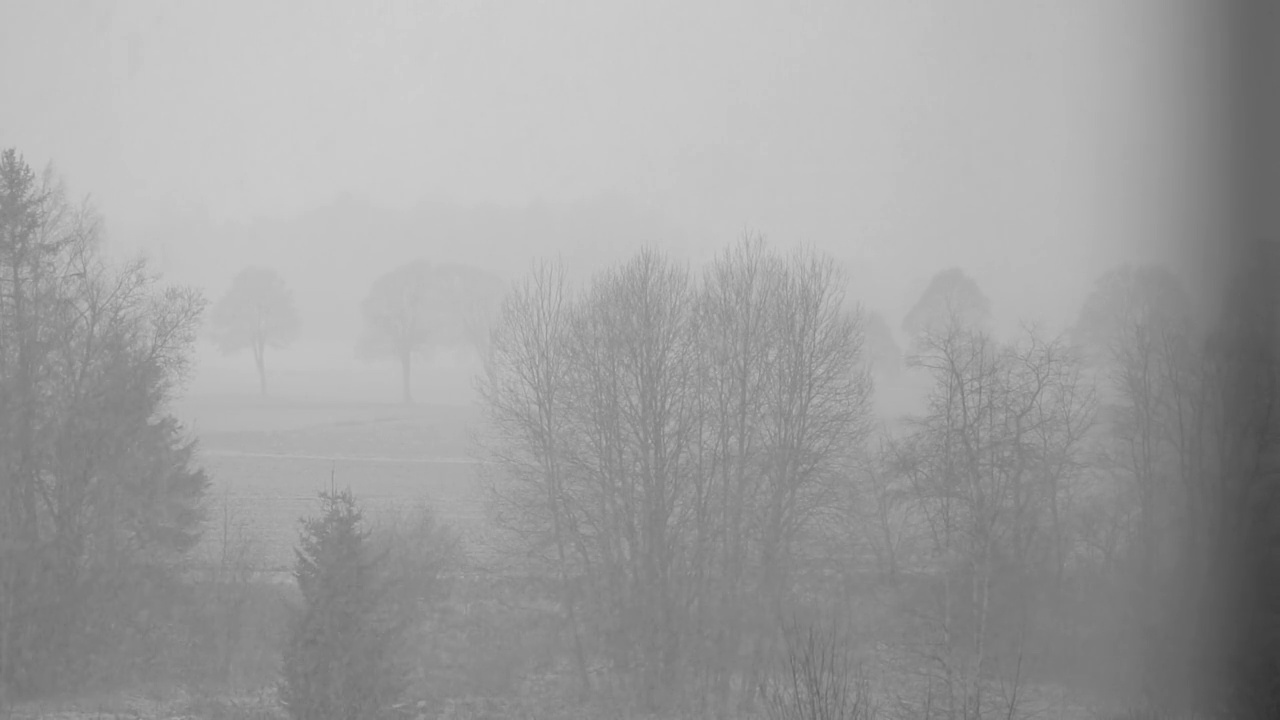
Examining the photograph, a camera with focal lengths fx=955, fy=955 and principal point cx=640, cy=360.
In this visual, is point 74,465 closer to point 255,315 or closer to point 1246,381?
point 1246,381

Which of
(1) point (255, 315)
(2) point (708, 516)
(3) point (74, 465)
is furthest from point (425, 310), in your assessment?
(3) point (74, 465)

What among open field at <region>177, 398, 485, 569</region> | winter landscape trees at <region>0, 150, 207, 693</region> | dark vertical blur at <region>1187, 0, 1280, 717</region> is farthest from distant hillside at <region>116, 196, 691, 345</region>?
winter landscape trees at <region>0, 150, 207, 693</region>

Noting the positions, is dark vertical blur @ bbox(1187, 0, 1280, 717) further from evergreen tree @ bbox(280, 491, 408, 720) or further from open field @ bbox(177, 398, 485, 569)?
open field @ bbox(177, 398, 485, 569)

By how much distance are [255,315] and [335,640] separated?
59840 millimetres

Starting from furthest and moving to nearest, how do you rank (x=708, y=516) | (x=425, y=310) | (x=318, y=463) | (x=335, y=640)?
1. (x=425, y=310)
2. (x=318, y=463)
3. (x=708, y=516)
4. (x=335, y=640)

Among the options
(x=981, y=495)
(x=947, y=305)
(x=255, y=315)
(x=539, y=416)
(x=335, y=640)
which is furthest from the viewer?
(x=255, y=315)

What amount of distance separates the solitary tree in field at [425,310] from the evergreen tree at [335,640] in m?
50.7

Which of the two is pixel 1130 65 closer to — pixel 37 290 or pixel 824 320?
pixel 824 320

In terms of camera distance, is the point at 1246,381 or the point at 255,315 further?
the point at 255,315

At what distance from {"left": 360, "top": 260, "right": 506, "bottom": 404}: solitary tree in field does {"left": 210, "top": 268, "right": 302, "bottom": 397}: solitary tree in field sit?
19.4ft

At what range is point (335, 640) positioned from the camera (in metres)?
14.0

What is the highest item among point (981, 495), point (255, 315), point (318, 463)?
point (255, 315)

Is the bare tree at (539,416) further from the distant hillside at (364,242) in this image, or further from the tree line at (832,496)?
the distant hillside at (364,242)

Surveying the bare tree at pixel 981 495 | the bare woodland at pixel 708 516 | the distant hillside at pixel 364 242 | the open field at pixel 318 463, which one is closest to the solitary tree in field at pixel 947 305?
the bare woodland at pixel 708 516
